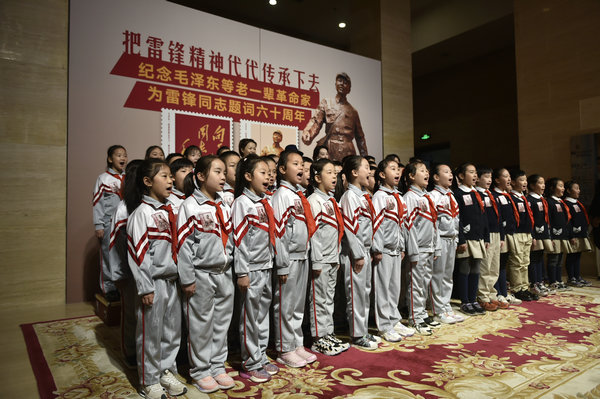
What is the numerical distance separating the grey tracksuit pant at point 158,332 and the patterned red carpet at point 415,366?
180 mm

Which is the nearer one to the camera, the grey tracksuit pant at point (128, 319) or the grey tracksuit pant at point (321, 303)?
the grey tracksuit pant at point (128, 319)

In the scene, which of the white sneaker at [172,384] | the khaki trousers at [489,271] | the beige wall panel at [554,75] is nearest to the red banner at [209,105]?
the khaki trousers at [489,271]

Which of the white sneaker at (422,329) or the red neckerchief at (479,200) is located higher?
the red neckerchief at (479,200)

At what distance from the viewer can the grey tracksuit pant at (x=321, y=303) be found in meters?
2.67

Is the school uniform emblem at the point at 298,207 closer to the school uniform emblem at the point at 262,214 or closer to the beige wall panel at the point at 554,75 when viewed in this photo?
the school uniform emblem at the point at 262,214

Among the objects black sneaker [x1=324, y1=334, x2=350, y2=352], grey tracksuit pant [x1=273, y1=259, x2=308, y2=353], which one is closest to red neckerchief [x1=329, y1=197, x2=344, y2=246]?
grey tracksuit pant [x1=273, y1=259, x2=308, y2=353]

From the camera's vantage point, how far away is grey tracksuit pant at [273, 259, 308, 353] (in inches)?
97.9

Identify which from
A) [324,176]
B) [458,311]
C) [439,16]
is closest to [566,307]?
[458,311]

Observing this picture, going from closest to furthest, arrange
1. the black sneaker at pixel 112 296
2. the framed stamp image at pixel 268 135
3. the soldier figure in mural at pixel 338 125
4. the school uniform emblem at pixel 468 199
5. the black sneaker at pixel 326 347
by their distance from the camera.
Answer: the black sneaker at pixel 326 347
the black sneaker at pixel 112 296
the school uniform emblem at pixel 468 199
the framed stamp image at pixel 268 135
the soldier figure in mural at pixel 338 125

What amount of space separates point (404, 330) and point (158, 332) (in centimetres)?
185

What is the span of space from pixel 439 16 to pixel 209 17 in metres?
5.81

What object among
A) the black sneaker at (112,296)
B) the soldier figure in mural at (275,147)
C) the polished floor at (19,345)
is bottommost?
the polished floor at (19,345)

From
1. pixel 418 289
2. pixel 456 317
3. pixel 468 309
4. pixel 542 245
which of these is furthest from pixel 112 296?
pixel 542 245

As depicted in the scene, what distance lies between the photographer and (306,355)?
2.51 m
